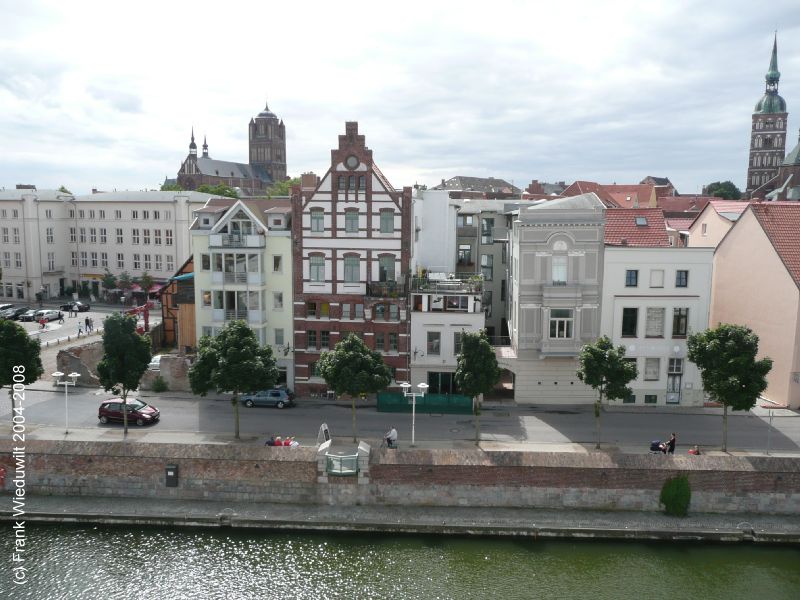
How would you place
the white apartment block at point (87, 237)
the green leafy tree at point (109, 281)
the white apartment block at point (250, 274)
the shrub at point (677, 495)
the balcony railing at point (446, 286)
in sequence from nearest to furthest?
the shrub at point (677, 495) → the balcony railing at point (446, 286) → the white apartment block at point (250, 274) → the white apartment block at point (87, 237) → the green leafy tree at point (109, 281)

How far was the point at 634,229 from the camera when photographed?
45.1 meters

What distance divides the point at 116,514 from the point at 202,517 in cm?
391

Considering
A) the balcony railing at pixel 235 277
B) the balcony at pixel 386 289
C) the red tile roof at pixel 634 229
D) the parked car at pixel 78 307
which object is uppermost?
the red tile roof at pixel 634 229

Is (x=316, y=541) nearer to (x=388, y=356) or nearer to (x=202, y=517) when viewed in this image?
(x=202, y=517)

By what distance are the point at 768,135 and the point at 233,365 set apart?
167m

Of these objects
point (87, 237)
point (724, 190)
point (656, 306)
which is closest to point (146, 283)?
point (87, 237)

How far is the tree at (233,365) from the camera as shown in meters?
36.7

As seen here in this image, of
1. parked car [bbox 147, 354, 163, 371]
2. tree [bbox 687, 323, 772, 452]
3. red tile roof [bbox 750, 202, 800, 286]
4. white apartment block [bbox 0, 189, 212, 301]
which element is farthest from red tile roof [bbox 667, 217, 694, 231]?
white apartment block [bbox 0, 189, 212, 301]

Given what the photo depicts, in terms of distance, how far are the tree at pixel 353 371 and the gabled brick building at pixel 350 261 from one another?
8243 millimetres

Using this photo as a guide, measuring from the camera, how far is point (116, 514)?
30562 millimetres

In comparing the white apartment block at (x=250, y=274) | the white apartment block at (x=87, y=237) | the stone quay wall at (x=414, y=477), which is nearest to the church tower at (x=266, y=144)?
the white apartment block at (x=87, y=237)

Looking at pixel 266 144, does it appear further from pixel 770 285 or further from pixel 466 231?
pixel 770 285

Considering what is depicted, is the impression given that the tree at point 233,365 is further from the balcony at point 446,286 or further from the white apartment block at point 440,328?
the balcony at point 446,286

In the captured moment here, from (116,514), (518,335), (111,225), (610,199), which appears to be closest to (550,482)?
(518,335)
